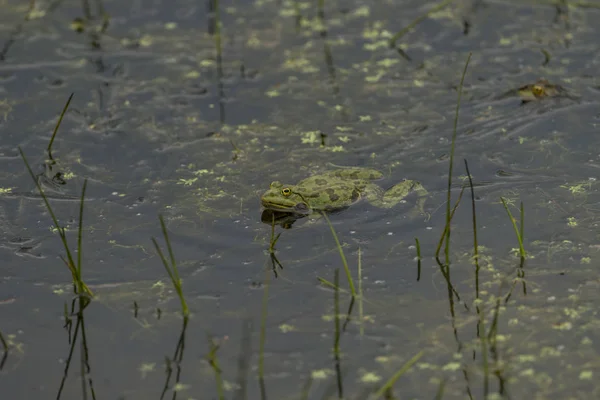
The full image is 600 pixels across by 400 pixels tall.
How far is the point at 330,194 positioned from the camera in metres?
7.55

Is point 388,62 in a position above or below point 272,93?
above

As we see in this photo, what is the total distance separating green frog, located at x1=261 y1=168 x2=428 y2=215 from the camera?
24.5 ft

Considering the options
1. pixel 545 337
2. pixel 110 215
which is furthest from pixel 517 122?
pixel 110 215

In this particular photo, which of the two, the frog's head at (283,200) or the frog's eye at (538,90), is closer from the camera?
the frog's head at (283,200)

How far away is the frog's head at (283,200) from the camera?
24.4 ft

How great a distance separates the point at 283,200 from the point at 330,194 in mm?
417

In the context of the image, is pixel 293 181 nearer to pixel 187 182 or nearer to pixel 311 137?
pixel 311 137

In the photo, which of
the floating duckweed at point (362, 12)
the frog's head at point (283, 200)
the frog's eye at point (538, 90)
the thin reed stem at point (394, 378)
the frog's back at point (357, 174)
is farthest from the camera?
the floating duckweed at point (362, 12)

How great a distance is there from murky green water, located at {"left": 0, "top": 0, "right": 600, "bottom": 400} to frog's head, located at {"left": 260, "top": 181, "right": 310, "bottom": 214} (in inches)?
7.8

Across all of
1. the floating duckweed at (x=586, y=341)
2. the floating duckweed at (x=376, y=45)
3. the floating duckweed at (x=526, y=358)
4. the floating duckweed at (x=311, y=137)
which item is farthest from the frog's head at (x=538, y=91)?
the floating duckweed at (x=526, y=358)

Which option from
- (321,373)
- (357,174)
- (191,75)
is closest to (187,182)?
(357,174)

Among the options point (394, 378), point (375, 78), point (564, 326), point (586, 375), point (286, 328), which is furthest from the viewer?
point (375, 78)

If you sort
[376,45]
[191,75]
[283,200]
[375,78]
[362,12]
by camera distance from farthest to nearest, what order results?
[362,12]
[376,45]
[191,75]
[375,78]
[283,200]

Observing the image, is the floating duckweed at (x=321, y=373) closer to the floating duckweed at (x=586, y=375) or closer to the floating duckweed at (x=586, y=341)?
the floating duckweed at (x=586, y=375)
